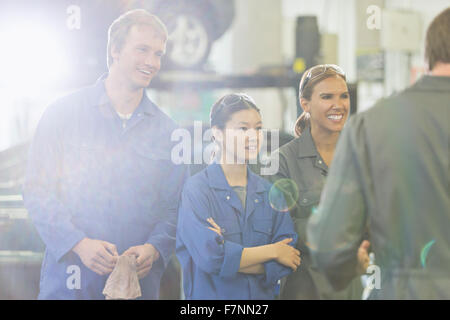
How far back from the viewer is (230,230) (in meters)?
1.98

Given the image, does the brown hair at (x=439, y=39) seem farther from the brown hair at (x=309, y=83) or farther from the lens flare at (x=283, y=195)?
the lens flare at (x=283, y=195)

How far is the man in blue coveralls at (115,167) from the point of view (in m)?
2.12

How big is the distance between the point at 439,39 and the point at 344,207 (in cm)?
54

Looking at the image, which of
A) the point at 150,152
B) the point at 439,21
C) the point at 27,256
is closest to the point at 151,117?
the point at 150,152

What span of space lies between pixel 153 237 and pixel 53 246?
0.38m

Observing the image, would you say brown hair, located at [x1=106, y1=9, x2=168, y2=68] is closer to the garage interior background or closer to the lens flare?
the garage interior background

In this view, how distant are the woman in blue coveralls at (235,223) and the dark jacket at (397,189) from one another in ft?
1.50

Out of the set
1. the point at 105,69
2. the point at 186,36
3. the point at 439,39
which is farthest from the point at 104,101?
the point at 439,39

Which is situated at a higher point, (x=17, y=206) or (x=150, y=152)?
(x=150, y=152)

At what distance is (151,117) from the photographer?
219cm

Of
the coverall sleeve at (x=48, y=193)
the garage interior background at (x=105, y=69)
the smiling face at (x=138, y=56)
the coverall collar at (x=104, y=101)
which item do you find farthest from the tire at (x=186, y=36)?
the coverall sleeve at (x=48, y=193)

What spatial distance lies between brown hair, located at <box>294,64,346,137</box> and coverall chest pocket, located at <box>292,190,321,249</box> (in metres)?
0.25

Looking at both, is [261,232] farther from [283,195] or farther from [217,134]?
[217,134]

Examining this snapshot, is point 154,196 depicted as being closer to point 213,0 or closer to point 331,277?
point 331,277
